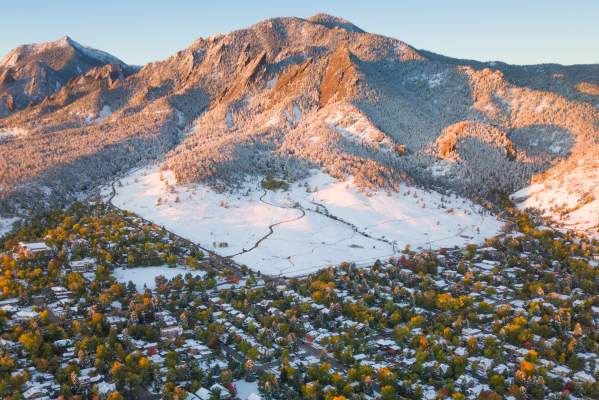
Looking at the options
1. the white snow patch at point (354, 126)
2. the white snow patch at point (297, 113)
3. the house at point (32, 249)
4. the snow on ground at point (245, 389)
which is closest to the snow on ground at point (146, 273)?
the house at point (32, 249)

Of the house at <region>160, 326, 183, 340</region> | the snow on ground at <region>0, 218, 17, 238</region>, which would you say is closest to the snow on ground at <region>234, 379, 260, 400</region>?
the house at <region>160, 326, 183, 340</region>

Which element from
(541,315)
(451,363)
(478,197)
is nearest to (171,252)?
(451,363)

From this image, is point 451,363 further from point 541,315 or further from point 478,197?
point 478,197

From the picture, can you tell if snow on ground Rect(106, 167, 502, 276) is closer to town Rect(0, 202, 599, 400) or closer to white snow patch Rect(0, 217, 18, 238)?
town Rect(0, 202, 599, 400)

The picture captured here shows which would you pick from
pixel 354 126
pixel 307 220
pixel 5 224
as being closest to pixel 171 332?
pixel 307 220

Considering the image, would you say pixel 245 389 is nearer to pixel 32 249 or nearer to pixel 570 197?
pixel 32 249

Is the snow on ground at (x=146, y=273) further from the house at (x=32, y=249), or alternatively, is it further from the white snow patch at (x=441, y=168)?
the white snow patch at (x=441, y=168)
